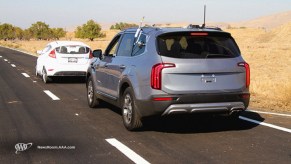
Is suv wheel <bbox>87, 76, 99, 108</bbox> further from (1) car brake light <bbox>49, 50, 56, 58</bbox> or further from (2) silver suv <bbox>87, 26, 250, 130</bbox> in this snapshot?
(1) car brake light <bbox>49, 50, 56, 58</bbox>

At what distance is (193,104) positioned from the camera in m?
6.50

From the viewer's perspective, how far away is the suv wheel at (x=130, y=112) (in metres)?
7.02

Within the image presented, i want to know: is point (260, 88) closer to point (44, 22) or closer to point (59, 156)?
point (59, 156)

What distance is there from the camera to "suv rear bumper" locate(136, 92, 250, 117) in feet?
21.2

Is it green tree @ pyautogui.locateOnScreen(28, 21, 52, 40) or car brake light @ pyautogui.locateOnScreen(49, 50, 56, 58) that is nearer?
car brake light @ pyautogui.locateOnScreen(49, 50, 56, 58)

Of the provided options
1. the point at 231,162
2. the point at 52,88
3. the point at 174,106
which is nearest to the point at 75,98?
the point at 52,88

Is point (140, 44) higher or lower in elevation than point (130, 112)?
higher

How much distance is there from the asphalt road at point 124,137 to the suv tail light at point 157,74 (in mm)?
676

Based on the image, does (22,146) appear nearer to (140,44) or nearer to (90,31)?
(140,44)

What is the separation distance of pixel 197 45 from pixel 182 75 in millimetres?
682

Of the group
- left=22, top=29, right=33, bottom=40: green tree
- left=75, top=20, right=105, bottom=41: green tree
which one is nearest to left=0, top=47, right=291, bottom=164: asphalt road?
left=75, top=20, right=105, bottom=41: green tree

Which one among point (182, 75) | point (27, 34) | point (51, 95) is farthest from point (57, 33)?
point (182, 75)

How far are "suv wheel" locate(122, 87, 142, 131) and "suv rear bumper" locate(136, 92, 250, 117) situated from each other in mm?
240

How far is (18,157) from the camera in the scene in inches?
223
